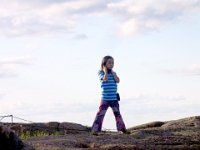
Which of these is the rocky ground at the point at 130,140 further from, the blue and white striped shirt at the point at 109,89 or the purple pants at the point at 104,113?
the blue and white striped shirt at the point at 109,89

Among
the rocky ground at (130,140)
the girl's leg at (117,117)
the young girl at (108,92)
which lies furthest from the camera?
the girl's leg at (117,117)

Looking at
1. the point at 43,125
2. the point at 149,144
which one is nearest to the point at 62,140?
the point at 149,144

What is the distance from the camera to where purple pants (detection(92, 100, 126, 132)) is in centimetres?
1622

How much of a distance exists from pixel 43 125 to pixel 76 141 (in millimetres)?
7855

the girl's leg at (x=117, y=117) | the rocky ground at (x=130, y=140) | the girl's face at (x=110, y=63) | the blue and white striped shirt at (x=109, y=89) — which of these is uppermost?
the girl's face at (x=110, y=63)

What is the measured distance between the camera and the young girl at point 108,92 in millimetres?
16172

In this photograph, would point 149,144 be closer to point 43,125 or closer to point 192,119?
point 192,119

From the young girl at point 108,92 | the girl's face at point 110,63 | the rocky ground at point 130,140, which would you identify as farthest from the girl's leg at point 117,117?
the girl's face at point 110,63

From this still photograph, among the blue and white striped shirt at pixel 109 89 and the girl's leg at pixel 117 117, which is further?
the girl's leg at pixel 117 117

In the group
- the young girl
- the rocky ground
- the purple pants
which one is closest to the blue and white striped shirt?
the young girl

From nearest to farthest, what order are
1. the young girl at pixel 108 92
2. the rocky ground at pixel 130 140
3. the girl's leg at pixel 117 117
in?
1. the rocky ground at pixel 130 140
2. the young girl at pixel 108 92
3. the girl's leg at pixel 117 117

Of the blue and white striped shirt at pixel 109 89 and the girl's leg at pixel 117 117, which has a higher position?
the blue and white striped shirt at pixel 109 89

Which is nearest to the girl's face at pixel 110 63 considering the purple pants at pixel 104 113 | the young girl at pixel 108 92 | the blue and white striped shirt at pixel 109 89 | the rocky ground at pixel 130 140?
the young girl at pixel 108 92

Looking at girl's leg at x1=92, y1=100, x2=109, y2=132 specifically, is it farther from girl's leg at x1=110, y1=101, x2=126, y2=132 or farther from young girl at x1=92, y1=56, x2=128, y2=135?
girl's leg at x1=110, y1=101, x2=126, y2=132
